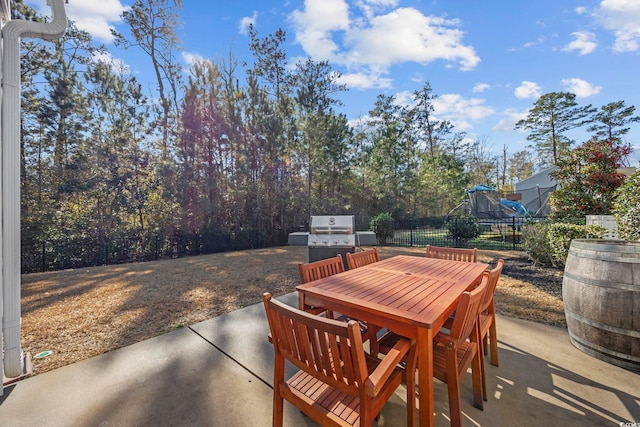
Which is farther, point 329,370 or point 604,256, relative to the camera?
point 604,256

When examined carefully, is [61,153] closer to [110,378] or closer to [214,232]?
[214,232]

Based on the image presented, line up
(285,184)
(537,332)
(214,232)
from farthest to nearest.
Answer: (285,184), (214,232), (537,332)

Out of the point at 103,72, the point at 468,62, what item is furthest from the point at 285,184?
the point at 468,62

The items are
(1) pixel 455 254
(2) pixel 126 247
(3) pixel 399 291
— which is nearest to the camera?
(3) pixel 399 291

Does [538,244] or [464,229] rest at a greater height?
[464,229]

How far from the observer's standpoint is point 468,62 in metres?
9.41

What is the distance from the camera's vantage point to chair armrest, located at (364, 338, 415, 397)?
1.01 m

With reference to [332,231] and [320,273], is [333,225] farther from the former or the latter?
[320,273]

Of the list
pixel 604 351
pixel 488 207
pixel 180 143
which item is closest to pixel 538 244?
pixel 604 351

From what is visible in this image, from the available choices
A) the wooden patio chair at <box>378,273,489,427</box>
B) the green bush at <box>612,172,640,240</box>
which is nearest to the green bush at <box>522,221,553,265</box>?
the green bush at <box>612,172,640,240</box>

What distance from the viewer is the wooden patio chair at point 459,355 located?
1353 mm

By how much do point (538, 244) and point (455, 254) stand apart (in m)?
4.04

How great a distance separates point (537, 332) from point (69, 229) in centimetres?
1098

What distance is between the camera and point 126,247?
25.2 feet
